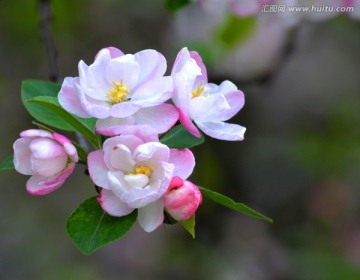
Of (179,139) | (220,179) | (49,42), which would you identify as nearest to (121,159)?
(179,139)

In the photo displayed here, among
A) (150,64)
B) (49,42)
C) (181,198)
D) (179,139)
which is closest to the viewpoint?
(181,198)

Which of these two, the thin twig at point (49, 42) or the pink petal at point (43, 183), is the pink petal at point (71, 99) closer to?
the pink petal at point (43, 183)

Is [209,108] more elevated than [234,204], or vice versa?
[209,108]

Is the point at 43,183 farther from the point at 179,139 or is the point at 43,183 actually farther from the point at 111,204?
the point at 179,139

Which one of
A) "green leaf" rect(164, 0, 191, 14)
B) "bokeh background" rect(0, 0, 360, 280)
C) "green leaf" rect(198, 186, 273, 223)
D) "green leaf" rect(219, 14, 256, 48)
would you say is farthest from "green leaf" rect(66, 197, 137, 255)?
"bokeh background" rect(0, 0, 360, 280)

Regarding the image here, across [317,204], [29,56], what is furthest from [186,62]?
[317,204]

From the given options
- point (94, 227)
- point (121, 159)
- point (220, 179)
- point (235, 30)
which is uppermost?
point (121, 159)
